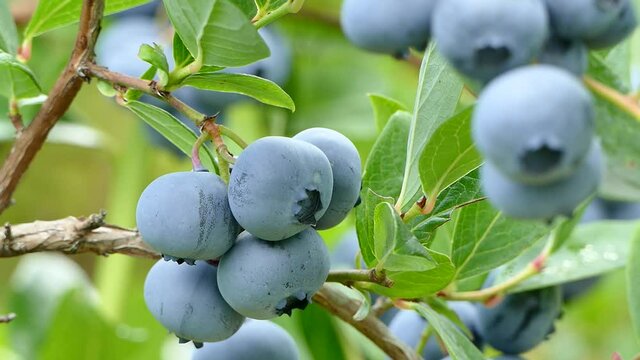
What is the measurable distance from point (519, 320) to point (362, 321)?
18cm

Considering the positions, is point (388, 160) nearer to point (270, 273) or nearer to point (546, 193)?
point (270, 273)

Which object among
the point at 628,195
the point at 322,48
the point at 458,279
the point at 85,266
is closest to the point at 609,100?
the point at 628,195

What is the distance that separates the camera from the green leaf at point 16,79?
72cm

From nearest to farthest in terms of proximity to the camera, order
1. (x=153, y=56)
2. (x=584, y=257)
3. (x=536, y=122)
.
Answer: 1. (x=536, y=122)
2. (x=153, y=56)
3. (x=584, y=257)

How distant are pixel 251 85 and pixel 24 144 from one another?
0.18m

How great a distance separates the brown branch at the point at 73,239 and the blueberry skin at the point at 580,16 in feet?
1.22

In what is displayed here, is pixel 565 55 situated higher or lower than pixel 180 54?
higher

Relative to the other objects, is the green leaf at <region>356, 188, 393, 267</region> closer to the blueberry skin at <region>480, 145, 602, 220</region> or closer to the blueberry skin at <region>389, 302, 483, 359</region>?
the blueberry skin at <region>389, 302, 483, 359</region>

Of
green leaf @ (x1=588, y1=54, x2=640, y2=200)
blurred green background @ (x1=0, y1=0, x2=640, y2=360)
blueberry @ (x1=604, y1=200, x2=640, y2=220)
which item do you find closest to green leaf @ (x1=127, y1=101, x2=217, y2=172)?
green leaf @ (x1=588, y1=54, x2=640, y2=200)

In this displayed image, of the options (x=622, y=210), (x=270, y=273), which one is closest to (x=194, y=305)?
(x=270, y=273)

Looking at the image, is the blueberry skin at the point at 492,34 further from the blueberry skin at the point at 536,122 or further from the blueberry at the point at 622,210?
the blueberry at the point at 622,210

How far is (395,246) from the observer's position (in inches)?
25.6

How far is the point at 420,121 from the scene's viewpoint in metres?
0.66

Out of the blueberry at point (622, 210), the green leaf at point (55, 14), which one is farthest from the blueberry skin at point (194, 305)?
the blueberry at point (622, 210)
